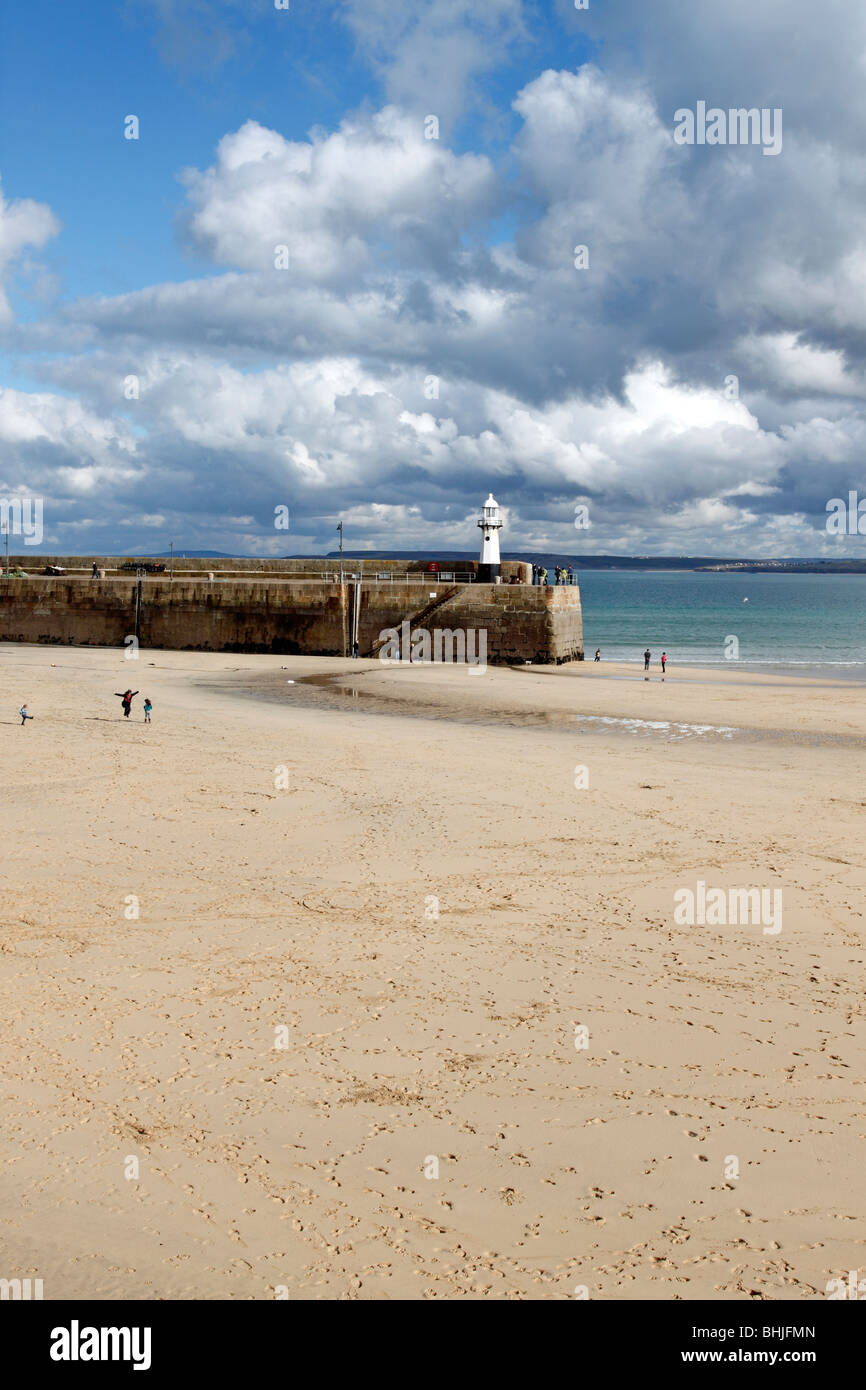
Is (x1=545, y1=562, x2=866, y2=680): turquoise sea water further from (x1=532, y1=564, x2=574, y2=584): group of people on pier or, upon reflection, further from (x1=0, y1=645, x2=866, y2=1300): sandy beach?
(x1=0, y1=645, x2=866, y2=1300): sandy beach

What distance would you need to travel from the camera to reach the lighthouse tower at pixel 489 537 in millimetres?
41719

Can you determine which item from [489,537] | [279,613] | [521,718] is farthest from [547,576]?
[521,718]

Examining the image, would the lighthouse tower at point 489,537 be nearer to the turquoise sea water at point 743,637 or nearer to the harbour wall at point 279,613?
the harbour wall at point 279,613

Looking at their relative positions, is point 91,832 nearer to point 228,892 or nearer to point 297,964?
point 228,892

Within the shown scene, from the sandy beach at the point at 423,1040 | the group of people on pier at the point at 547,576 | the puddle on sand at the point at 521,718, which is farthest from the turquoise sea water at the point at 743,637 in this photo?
the sandy beach at the point at 423,1040

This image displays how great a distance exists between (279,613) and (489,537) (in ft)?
31.8

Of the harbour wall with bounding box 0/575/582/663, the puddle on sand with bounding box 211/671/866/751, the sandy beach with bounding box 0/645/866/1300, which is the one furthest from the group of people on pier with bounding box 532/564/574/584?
the sandy beach with bounding box 0/645/866/1300

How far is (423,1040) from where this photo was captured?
23.3 feet

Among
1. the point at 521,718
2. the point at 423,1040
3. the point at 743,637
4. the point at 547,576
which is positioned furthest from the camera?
the point at 743,637

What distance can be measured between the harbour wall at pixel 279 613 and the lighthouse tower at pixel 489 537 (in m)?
1.71

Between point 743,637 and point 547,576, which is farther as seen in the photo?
point 743,637

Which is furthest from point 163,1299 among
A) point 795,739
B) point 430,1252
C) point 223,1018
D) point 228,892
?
point 795,739

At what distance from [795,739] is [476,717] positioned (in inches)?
308

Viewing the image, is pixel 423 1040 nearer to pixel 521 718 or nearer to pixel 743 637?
pixel 521 718
